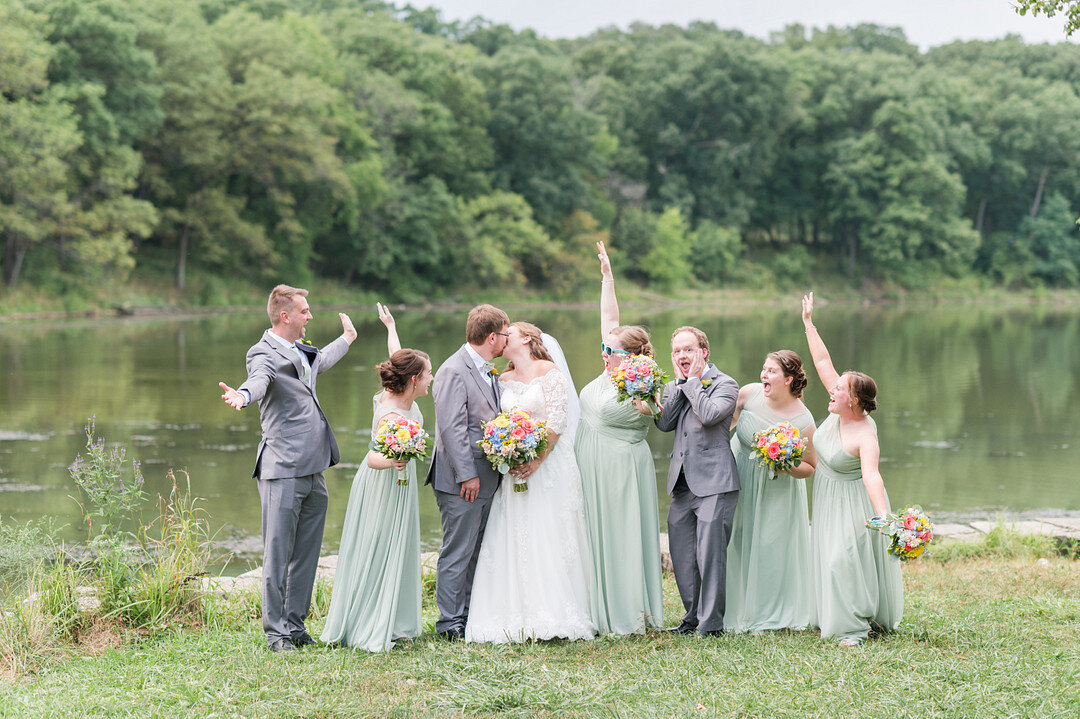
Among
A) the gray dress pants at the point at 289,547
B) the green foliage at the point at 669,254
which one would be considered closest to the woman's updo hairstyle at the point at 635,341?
the gray dress pants at the point at 289,547

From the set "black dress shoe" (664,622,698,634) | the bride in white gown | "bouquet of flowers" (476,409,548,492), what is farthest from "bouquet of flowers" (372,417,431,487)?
"black dress shoe" (664,622,698,634)

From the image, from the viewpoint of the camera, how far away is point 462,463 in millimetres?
6301

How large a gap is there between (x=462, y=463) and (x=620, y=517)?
114 cm

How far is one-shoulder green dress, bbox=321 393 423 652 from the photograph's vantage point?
6168mm

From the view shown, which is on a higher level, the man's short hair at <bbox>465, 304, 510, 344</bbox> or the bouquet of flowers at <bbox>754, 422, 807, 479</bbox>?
the man's short hair at <bbox>465, 304, 510, 344</bbox>

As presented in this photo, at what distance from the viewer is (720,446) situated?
647cm

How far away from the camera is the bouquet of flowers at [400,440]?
6055 mm

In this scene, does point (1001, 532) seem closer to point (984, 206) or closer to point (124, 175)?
point (124, 175)

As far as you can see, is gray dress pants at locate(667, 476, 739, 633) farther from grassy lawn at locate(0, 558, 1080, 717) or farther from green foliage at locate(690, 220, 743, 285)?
green foliage at locate(690, 220, 743, 285)

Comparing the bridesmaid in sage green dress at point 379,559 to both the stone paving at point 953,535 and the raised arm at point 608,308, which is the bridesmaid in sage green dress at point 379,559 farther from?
the stone paving at point 953,535

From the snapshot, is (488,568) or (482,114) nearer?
(488,568)

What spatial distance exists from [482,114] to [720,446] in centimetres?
5669

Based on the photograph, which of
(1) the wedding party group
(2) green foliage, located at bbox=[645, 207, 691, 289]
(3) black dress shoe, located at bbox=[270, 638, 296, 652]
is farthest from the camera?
(2) green foliage, located at bbox=[645, 207, 691, 289]

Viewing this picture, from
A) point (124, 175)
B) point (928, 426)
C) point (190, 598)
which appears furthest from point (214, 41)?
point (190, 598)
